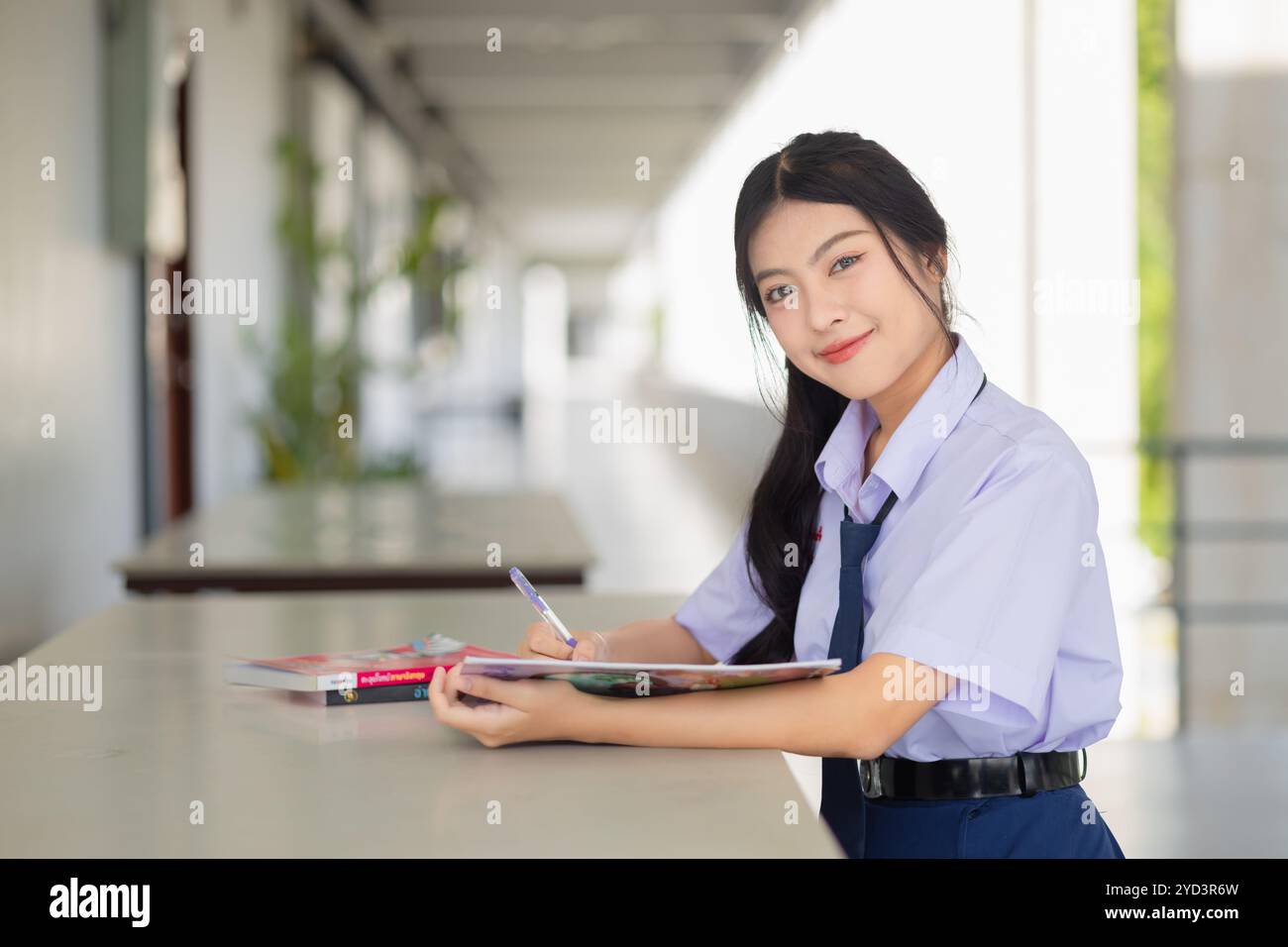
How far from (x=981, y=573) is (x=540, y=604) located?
1.72ft

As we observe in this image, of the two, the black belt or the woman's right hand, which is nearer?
the black belt

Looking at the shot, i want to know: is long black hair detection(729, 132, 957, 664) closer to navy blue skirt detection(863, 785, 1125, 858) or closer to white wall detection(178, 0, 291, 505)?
navy blue skirt detection(863, 785, 1125, 858)

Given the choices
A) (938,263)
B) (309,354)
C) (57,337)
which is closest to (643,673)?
(938,263)

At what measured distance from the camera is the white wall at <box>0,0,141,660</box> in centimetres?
362

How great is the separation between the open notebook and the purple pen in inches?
4.5

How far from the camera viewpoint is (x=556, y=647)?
5.67ft

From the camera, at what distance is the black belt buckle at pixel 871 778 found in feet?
5.00

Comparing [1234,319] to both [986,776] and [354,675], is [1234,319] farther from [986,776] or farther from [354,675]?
[354,675]

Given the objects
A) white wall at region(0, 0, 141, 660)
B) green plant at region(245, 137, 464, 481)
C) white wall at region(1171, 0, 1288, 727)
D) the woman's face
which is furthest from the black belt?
green plant at region(245, 137, 464, 481)

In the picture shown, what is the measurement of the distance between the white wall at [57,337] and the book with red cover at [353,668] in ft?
7.14
